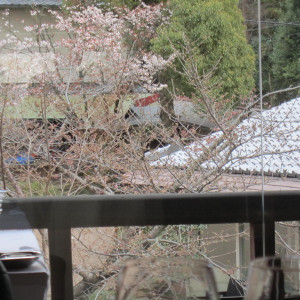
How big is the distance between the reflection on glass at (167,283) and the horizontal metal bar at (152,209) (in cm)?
134

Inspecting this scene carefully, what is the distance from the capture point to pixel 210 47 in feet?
6.86

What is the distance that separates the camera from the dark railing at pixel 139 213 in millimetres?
1916

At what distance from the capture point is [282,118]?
2.29 m

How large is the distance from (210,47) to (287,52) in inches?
13.0

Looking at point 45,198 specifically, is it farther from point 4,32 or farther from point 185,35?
point 185,35

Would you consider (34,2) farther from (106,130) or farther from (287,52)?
(287,52)

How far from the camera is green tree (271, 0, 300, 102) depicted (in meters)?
2.04

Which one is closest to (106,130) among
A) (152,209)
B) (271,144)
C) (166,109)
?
(166,109)

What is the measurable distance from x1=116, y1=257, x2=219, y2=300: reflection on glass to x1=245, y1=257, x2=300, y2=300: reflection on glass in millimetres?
47

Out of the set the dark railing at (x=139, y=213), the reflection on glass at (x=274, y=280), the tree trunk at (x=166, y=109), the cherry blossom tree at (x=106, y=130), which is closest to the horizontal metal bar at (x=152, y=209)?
the dark railing at (x=139, y=213)

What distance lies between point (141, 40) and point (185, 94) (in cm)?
32

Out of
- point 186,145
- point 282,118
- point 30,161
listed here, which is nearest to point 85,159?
point 30,161

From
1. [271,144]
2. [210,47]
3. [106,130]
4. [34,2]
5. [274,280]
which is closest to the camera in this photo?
[274,280]

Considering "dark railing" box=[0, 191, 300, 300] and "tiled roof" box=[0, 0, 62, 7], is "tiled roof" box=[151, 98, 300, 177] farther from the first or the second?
"tiled roof" box=[0, 0, 62, 7]
